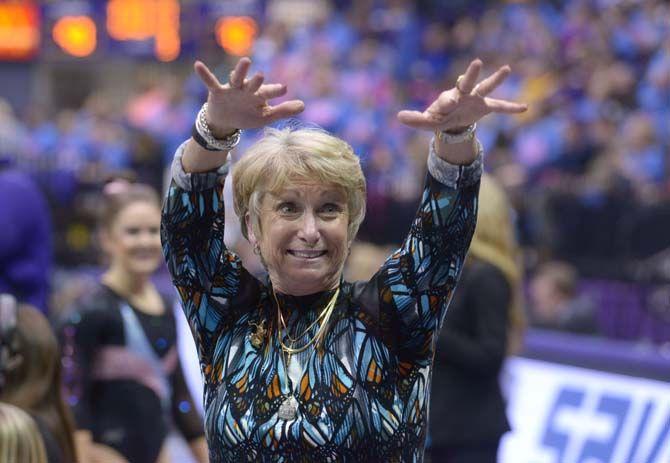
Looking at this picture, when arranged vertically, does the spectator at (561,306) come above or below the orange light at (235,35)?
below

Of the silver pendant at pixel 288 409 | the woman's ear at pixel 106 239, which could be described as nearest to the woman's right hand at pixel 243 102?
the silver pendant at pixel 288 409

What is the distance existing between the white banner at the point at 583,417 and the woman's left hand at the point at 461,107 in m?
3.78

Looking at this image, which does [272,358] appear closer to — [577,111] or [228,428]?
[228,428]

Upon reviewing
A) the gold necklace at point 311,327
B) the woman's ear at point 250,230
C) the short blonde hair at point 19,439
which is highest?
the woman's ear at point 250,230

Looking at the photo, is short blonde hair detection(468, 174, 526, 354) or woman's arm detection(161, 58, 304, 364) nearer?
woman's arm detection(161, 58, 304, 364)

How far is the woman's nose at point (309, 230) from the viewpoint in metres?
2.62

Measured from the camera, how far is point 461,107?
2.51 m

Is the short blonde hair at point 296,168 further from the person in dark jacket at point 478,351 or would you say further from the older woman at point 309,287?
the person in dark jacket at point 478,351

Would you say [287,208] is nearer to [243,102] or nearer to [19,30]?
[243,102]

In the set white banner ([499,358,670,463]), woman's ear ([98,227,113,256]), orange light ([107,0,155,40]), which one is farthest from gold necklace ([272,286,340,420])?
orange light ([107,0,155,40])

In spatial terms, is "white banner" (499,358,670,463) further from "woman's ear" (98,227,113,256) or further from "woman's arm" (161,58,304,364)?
"woman's arm" (161,58,304,364)

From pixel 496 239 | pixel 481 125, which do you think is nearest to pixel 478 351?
pixel 496 239

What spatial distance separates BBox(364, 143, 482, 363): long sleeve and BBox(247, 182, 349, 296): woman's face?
0.12m

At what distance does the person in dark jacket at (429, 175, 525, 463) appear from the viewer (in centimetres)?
483
